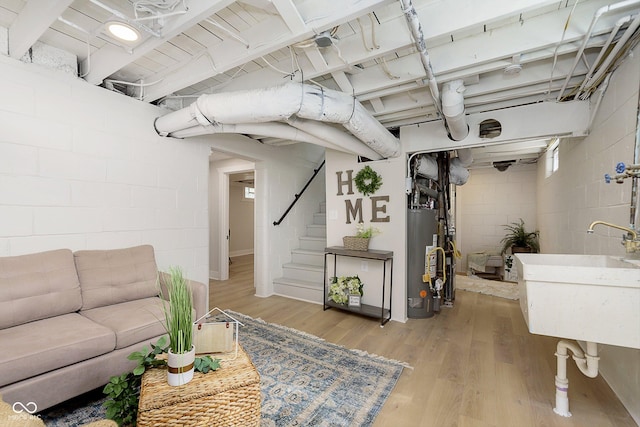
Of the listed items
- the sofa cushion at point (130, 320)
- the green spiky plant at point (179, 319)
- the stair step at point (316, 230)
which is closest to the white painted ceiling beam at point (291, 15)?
the green spiky plant at point (179, 319)

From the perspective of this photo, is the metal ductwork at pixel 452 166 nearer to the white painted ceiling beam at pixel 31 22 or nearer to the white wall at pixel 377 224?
the white wall at pixel 377 224

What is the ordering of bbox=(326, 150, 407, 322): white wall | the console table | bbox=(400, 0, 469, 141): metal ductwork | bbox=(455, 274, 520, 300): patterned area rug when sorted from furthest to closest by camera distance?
bbox=(455, 274, 520, 300): patterned area rug → bbox=(326, 150, 407, 322): white wall → the console table → bbox=(400, 0, 469, 141): metal ductwork

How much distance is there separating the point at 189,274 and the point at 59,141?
5.55 feet

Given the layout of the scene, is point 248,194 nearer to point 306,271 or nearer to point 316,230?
point 316,230

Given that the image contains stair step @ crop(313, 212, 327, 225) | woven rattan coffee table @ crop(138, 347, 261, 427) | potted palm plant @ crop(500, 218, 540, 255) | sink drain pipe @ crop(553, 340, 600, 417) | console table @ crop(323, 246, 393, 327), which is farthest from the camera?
potted palm plant @ crop(500, 218, 540, 255)

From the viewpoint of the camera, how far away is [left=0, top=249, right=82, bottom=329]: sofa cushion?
1818mm

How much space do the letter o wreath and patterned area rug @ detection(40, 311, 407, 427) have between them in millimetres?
1755

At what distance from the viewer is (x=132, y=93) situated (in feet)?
9.20

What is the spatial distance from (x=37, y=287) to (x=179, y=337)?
148 centimetres

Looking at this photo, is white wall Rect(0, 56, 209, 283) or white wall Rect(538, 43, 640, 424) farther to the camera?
white wall Rect(0, 56, 209, 283)

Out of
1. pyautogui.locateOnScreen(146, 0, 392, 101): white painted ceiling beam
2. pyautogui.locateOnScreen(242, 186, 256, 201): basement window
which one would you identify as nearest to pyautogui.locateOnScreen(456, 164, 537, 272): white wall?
pyautogui.locateOnScreen(146, 0, 392, 101): white painted ceiling beam

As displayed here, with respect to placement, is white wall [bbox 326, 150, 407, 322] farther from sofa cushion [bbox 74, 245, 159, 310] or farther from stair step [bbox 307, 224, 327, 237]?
sofa cushion [bbox 74, 245, 159, 310]

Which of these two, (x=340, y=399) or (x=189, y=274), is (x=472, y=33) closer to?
(x=340, y=399)

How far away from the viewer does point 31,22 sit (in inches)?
70.0
